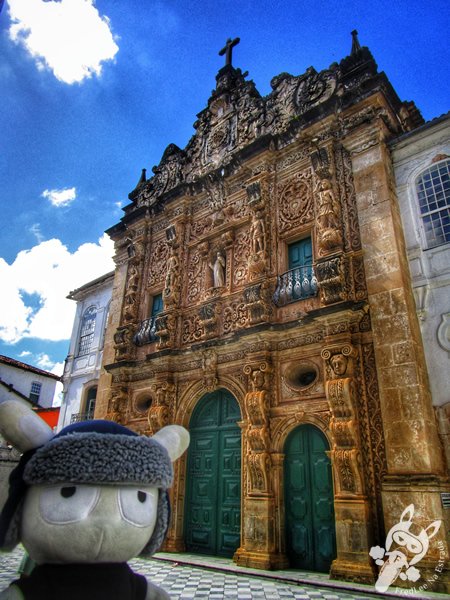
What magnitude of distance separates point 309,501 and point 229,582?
6.74ft

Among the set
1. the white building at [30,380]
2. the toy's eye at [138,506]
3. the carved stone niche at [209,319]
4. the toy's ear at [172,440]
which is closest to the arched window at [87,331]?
the carved stone niche at [209,319]

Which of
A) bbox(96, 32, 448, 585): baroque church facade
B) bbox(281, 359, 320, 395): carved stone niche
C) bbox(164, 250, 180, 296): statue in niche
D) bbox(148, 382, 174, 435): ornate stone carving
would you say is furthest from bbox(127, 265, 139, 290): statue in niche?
bbox(281, 359, 320, 395): carved stone niche

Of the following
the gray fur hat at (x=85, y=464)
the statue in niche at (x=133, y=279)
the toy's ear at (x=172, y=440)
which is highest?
the statue in niche at (x=133, y=279)

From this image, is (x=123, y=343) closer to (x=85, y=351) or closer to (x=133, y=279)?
(x=133, y=279)

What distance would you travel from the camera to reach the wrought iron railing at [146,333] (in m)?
12.4

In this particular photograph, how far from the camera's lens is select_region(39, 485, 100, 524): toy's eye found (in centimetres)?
243

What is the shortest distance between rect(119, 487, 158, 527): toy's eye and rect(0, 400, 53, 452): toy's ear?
2.11ft

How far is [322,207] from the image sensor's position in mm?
9469

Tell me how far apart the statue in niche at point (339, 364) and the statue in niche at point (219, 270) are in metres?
4.04

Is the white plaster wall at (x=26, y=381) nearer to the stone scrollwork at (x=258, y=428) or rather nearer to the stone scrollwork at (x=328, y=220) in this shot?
the stone scrollwork at (x=258, y=428)

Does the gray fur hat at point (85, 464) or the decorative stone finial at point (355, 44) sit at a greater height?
the decorative stone finial at point (355, 44)

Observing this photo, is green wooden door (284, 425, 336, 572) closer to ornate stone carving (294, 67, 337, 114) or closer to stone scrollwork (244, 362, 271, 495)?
stone scrollwork (244, 362, 271, 495)

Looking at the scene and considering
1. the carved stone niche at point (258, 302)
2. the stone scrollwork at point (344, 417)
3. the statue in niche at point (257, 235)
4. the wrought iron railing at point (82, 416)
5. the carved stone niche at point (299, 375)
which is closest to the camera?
the stone scrollwork at point (344, 417)

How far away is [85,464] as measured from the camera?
2.53 meters
